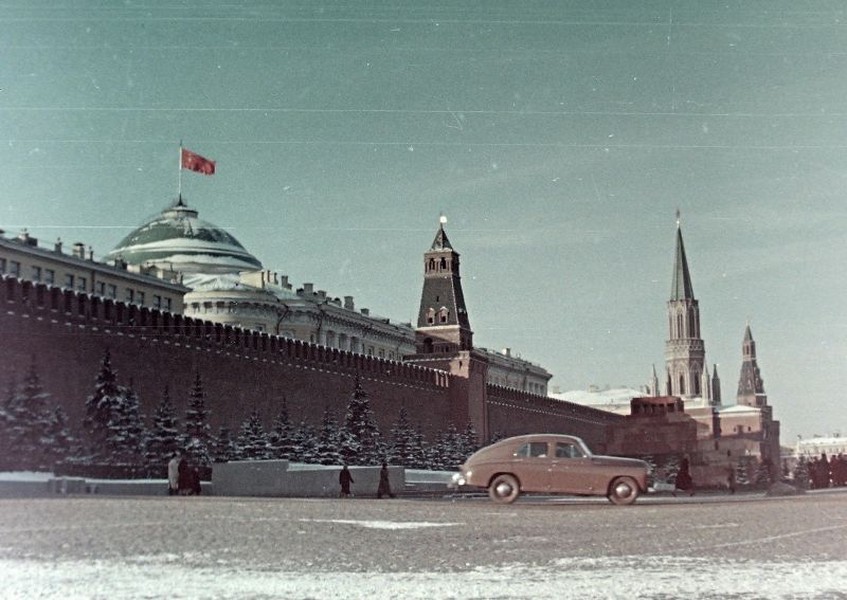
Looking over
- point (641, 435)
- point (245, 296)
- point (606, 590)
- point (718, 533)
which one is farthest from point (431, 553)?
point (641, 435)

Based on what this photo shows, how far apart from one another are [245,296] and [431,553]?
53632 mm

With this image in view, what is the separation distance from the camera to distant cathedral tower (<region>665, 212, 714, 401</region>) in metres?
117

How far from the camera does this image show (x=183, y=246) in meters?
64.6

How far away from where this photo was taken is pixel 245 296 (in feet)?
198

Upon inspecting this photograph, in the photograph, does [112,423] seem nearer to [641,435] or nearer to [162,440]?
[162,440]

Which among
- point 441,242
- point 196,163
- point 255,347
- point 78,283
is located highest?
point 196,163

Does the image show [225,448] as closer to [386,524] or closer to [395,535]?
[386,524]

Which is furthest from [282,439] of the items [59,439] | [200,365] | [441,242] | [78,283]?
[441,242]

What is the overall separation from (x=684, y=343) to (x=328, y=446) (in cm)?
8815

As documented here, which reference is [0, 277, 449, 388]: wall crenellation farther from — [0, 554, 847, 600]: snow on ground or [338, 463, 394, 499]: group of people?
[0, 554, 847, 600]: snow on ground

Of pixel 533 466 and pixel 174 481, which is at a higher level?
pixel 533 466

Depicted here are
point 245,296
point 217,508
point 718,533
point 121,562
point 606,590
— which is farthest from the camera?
point 245,296

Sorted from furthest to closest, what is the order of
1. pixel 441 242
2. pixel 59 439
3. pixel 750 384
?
pixel 750 384
pixel 441 242
pixel 59 439

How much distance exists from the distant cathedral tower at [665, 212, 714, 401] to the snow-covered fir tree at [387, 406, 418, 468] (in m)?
79.3
